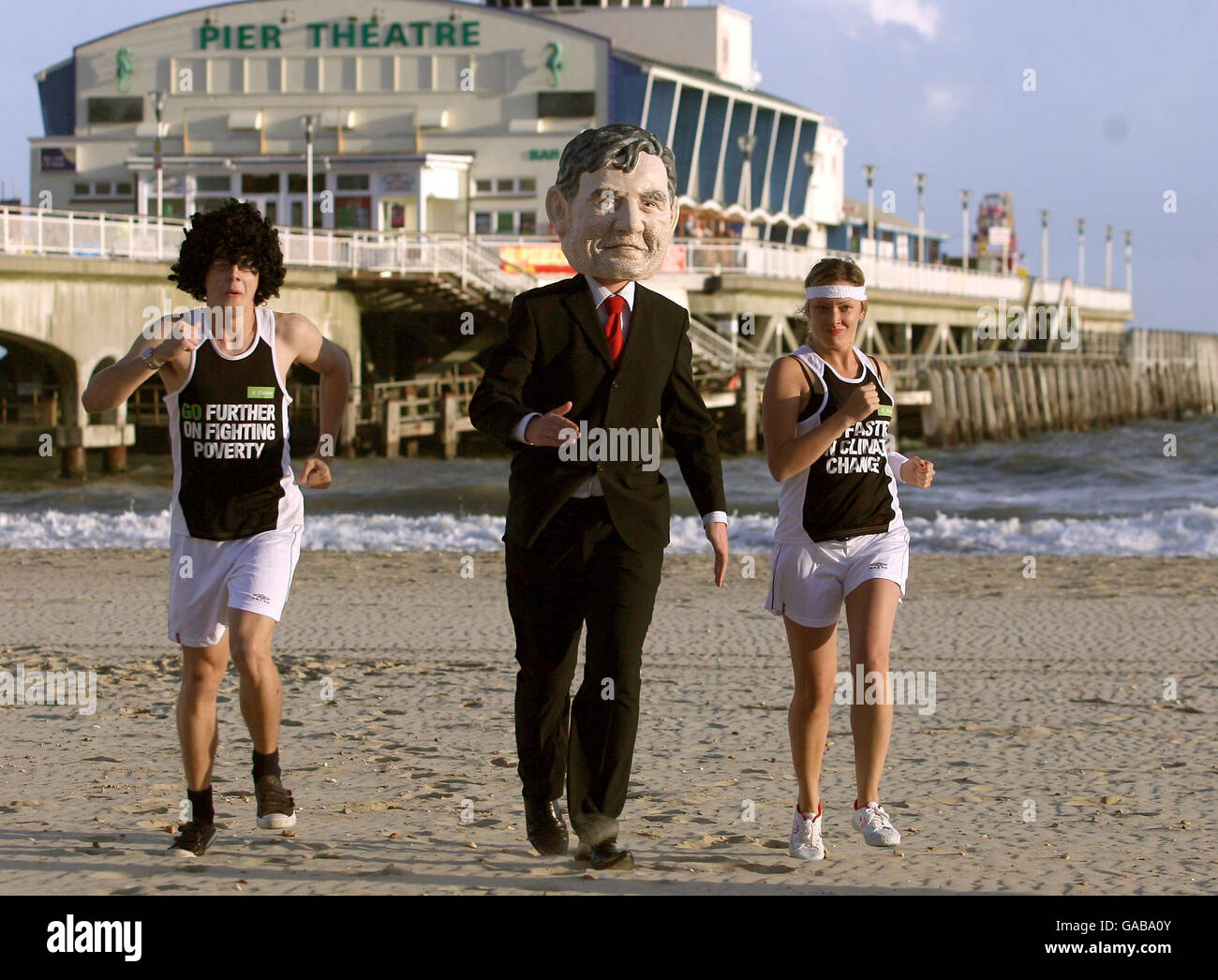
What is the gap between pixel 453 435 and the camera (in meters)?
37.6

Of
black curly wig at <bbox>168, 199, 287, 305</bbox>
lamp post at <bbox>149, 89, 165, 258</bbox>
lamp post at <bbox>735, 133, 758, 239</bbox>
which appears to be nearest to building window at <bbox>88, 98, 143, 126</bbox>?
lamp post at <bbox>149, 89, 165, 258</bbox>

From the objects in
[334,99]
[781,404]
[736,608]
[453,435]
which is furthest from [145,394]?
[781,404]

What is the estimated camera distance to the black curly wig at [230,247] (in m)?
5.90

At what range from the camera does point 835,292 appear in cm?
588

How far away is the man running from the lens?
18.5 feet

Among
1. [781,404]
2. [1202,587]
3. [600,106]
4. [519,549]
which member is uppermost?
[600,106]

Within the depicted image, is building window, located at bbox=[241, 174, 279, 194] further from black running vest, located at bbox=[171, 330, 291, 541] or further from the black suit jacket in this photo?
the black suit jacket

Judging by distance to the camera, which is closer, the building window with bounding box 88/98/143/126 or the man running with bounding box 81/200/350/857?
the man running with bounding box 81/200/350/857

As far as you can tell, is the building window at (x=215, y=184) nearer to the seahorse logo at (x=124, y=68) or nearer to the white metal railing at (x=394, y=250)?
the seahorse logo at (x=124, y=68)

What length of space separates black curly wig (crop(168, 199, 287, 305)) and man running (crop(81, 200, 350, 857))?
6 cm

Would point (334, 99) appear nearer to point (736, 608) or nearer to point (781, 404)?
point (736, 608)

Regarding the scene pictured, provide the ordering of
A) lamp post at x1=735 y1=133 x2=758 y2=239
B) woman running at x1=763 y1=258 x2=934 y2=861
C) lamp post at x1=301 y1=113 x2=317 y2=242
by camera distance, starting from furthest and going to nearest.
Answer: lamp post at x1=735 y1=133 x2=758 y2=239, lamp post at x1=301 y1=113 x2=317 y2=242, woman running at x1=763 y1=258 x2=934 y2=861

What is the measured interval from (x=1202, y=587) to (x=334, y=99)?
41.5 m

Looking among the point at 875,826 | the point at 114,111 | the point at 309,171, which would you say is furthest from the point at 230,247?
the point at 114,111
